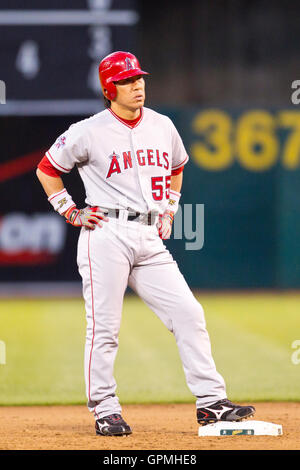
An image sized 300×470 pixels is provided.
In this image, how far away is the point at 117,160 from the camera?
4.35 metres

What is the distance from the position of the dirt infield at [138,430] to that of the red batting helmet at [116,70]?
175 centimetres

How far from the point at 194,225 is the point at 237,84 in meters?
8.54

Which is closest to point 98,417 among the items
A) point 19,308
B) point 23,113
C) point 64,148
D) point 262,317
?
point 64,148

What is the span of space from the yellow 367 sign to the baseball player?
769 centimetres

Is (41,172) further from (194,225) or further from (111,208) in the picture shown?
(194,225)

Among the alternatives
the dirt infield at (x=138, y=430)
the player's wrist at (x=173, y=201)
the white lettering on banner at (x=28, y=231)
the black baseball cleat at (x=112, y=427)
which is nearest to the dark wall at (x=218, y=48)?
the white lettering on banner at (x=28, y=231)

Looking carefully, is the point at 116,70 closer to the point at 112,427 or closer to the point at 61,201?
the point at 61,201

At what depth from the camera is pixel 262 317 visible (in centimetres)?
998

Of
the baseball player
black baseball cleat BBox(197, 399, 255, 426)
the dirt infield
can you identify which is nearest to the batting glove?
the baseball player

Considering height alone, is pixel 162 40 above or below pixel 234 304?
above

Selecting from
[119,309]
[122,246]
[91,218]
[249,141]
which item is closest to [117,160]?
[91,218]

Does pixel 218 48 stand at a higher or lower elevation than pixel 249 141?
higher

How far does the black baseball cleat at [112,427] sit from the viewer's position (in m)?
4.25

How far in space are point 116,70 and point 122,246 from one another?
0.90 m
